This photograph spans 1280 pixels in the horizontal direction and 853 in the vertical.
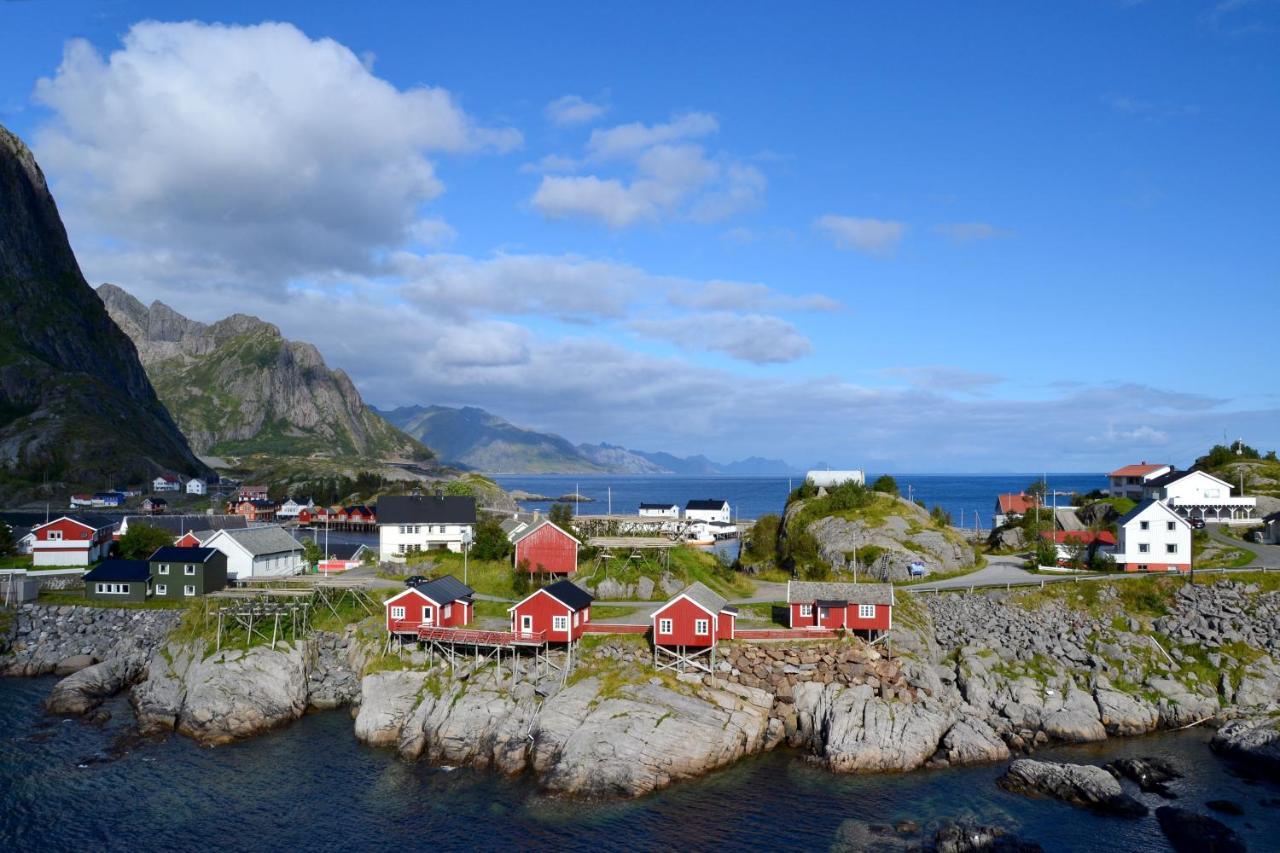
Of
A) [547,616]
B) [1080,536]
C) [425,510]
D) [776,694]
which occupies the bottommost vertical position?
[776,694]

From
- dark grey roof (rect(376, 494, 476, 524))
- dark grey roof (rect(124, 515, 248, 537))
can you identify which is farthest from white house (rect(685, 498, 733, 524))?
dark grey roof (rect(124, 515, 248, 537))

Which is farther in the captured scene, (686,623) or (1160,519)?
(1160,519)

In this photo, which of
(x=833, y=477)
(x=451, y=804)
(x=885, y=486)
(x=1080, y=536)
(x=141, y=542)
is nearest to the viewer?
(x=451, y=804)

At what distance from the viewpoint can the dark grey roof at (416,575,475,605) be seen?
53.8 metres

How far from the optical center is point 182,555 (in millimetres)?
67375

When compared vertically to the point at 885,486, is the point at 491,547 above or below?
below

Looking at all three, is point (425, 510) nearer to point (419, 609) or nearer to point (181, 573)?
point (181, 573)

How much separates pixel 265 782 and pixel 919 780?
3272 centimetres

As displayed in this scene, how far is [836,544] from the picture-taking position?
77.1 m

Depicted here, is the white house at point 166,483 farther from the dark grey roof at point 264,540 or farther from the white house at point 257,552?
the white house at point 257,552

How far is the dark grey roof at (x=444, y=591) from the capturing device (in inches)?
Result: 2116

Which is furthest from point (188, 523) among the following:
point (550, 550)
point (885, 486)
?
point (885, 486)

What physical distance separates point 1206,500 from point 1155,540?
29.7 metres

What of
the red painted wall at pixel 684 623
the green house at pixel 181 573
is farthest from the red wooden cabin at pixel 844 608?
the green house at pixel 181 573
